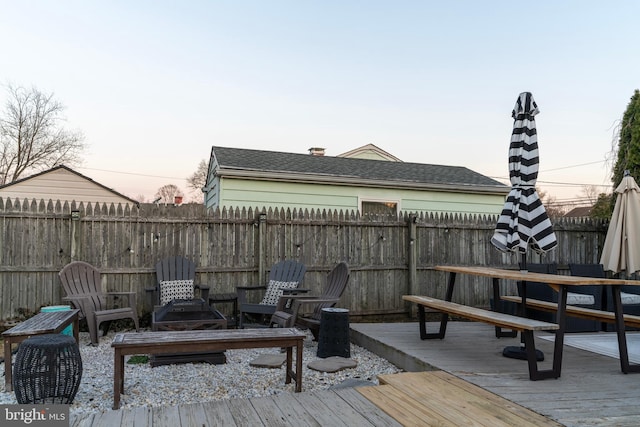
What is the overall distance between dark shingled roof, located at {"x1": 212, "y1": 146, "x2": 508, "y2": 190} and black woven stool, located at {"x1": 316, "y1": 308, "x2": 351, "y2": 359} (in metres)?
4.69

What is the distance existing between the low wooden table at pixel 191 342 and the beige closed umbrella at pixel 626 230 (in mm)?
4540

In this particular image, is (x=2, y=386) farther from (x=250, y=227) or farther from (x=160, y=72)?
(x=160, y=72)

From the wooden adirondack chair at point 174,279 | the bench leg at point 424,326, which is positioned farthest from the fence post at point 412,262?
the wooden adirondack chair at point 174,279

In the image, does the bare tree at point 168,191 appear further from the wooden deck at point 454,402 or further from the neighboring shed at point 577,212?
the neighboring shed at point 577,212

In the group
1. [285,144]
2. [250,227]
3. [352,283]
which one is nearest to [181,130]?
[285,144]

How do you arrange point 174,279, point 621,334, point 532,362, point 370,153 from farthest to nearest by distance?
point 370,153, point 174,279, point 621,334, point 532,362

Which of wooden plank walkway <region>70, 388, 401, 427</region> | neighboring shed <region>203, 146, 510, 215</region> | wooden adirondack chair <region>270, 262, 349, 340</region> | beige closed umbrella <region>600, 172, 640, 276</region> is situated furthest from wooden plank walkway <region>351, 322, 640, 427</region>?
neighboring shed <region>203, 146, 510, 215</region>

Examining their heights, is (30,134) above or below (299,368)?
above

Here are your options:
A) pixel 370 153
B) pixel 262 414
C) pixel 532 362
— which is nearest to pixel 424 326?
pixel 532 362

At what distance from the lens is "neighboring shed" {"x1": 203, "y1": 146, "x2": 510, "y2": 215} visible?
859 cm

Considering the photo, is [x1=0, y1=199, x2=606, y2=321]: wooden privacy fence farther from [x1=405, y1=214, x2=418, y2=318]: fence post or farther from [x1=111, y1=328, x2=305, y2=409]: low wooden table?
[x1=111, y1=328, x2=305, y2=409]: low wooden table

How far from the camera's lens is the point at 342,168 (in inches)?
387

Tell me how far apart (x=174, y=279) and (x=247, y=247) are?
43.9 inches

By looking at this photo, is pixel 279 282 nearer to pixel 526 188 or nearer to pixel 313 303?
pixel 313 303
